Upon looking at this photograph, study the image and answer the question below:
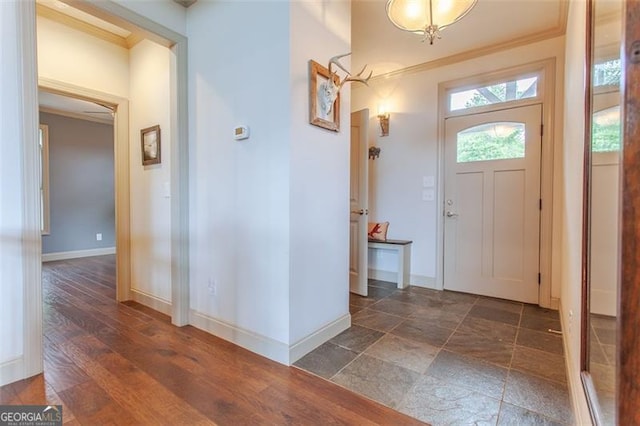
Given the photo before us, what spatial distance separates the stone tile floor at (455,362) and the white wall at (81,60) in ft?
10.4

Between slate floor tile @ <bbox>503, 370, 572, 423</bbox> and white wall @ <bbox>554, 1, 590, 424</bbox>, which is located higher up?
white wall @ <bbox>554, 1, 590, 424</bbox>

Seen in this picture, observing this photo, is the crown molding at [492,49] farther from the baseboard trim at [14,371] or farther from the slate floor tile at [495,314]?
the baseboard trim at [14,371]

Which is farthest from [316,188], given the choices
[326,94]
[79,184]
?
[79,184]

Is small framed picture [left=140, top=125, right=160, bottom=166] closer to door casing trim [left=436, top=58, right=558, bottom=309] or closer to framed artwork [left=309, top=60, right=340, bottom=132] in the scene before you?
framed artwork [left=309, top=60, right=340, bottom=132]

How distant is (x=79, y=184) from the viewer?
5566mm

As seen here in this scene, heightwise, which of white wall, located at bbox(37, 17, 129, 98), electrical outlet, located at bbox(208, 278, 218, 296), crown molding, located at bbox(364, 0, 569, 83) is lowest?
electrical outlet, located at bbox(208, 278, 218, 296)

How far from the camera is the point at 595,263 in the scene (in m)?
0.94

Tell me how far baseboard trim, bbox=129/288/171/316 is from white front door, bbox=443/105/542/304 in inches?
117

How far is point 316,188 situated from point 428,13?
1282 mm

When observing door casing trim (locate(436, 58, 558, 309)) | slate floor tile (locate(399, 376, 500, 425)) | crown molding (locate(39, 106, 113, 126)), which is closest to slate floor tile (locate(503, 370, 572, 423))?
slate floor tile (locate(399, 376, 500, 425))

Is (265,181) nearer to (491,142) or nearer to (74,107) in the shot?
(491,142)

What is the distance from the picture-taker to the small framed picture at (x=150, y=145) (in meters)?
2.79

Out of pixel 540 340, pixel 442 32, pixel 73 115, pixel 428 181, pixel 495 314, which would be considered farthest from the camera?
pixel 73 115

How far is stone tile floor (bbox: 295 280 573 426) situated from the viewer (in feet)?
4.89
